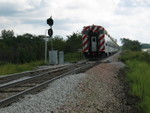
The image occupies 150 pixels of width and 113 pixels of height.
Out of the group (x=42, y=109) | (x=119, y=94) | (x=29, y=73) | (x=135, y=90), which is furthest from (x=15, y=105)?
(x=29, y=73)

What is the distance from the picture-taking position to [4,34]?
136m

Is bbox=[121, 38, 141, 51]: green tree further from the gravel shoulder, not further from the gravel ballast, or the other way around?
the gravel ballast

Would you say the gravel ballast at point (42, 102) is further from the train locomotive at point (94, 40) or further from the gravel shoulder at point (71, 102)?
the train locomotive at point (94, 40)

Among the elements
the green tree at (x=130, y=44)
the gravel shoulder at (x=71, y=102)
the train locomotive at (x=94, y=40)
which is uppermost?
the green tree at (x=130, y=44)

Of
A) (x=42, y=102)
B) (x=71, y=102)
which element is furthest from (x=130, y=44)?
(x=42, y=102)

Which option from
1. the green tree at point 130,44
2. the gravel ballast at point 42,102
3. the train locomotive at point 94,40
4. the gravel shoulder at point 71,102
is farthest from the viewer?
the green tree at point 130,44

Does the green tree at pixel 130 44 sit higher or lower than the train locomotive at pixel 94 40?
higher

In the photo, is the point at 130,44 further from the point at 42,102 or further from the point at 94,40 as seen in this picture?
the point at 42,102

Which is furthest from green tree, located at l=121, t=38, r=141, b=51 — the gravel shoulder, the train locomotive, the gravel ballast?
the gravel ballast

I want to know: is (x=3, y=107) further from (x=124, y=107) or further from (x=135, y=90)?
(x=135, y=90)

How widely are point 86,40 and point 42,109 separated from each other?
19620 millimetres

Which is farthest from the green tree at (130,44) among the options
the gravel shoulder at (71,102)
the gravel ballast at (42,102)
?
the gravel ballast at (42,102)

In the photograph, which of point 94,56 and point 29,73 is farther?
point 94,56

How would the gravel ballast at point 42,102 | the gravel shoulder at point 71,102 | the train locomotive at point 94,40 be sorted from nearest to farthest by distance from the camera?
the gravel ballast at point 42,102 < the gravel shoulder at point 71,102 < the train locomotive at point 94,40
